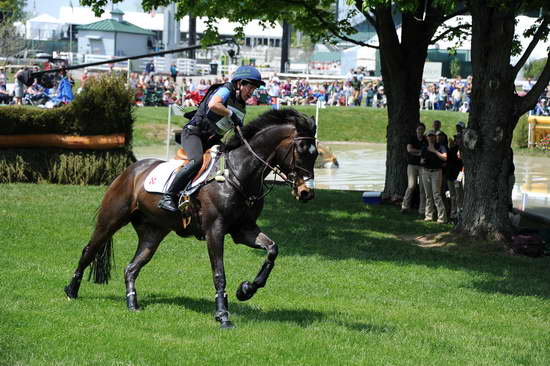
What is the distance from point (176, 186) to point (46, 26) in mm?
102968

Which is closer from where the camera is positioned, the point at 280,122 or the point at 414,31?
the point at 280,122

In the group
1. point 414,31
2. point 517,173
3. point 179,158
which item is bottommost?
point 517,173

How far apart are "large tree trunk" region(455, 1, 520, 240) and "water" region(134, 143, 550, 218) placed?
4574 mm

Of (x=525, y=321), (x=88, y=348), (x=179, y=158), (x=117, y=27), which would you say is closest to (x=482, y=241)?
(x=525, y=321)

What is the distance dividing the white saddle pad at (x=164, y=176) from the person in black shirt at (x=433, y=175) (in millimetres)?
10754

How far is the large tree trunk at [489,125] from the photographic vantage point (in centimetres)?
1691

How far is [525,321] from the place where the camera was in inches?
440

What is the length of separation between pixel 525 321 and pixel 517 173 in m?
22.4

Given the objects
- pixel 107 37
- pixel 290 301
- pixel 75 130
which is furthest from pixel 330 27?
pixel 107 37

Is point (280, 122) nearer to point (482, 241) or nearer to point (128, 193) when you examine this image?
point (128, 193)

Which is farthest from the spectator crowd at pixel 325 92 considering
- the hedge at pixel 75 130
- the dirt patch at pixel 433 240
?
the dirt patch at pixel 433 240

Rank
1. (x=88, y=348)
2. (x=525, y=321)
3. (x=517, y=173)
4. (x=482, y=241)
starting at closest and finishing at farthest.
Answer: (x=88, y=348), (x=525, y=321), (x=482, y=241), (x=517, y=173)

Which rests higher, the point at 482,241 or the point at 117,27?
the point at 117,27

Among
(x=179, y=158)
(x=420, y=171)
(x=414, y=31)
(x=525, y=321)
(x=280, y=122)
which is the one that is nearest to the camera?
(x=280, y=122)
